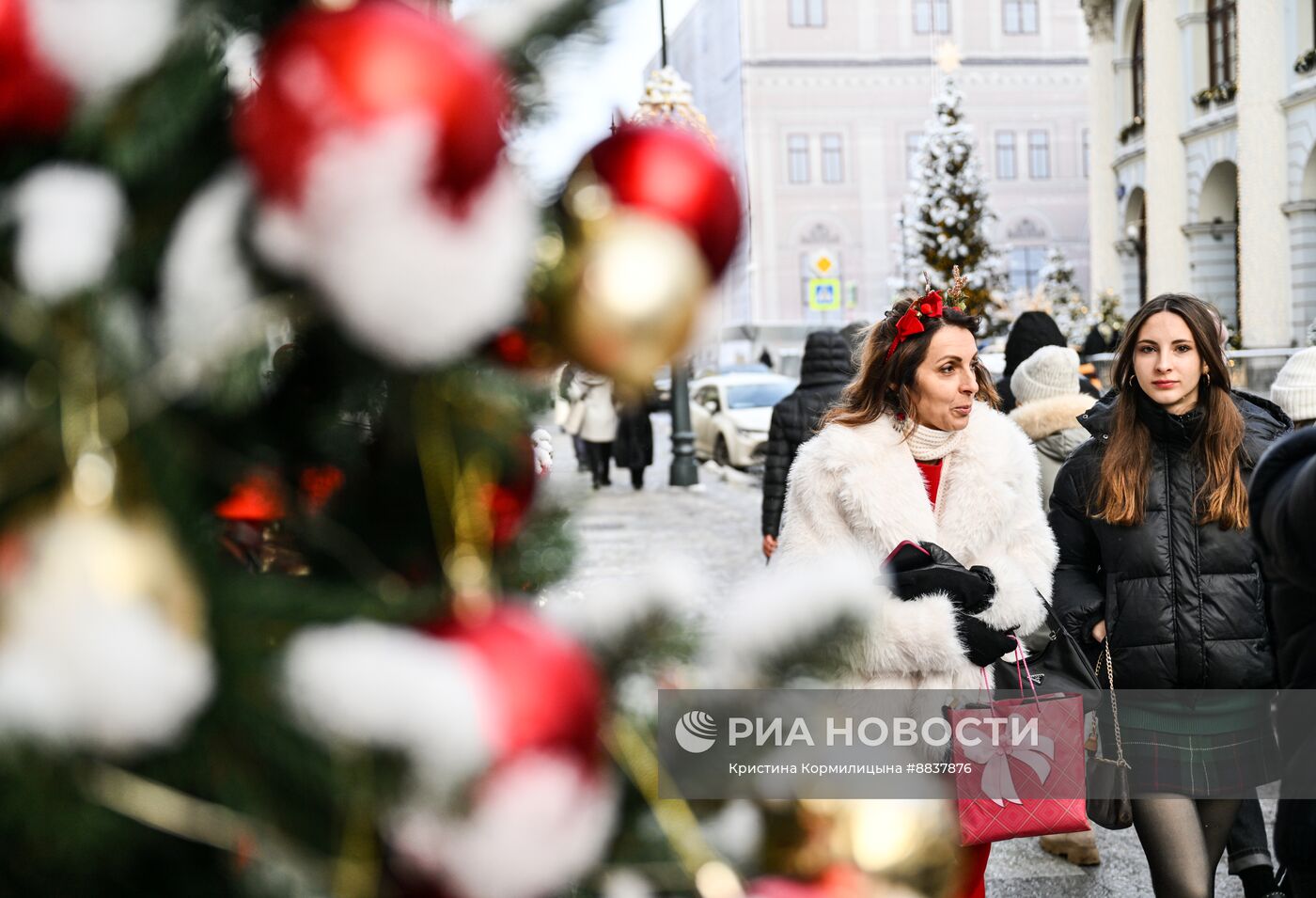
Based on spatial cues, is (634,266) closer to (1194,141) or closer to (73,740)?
(73,740)

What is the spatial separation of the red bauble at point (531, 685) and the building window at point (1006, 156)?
200 feet

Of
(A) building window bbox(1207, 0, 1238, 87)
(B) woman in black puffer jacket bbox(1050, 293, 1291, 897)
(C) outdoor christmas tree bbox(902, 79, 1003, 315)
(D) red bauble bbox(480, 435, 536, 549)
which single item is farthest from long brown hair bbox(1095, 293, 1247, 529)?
(C) outdoor christmas tree bbox(902, 79, 1003, 315)

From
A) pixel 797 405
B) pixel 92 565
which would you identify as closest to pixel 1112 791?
pixel 92 565

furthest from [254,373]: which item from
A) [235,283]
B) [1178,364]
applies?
[1178,364]

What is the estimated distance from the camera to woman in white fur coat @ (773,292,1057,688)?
375 cm

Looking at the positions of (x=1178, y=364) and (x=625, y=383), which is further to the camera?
(x=1178, y=364)

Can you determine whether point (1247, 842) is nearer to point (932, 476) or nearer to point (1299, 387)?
point (932, 476)

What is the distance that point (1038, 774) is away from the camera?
145 inches

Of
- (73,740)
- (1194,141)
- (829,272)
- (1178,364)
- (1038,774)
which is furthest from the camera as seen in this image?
(829,272)

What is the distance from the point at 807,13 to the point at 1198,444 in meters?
56.2

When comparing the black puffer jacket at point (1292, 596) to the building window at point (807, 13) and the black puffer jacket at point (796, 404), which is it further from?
the building window at point (807, 13)

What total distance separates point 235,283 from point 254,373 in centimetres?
5

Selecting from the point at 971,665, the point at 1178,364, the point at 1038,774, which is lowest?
the point at 1038,774
